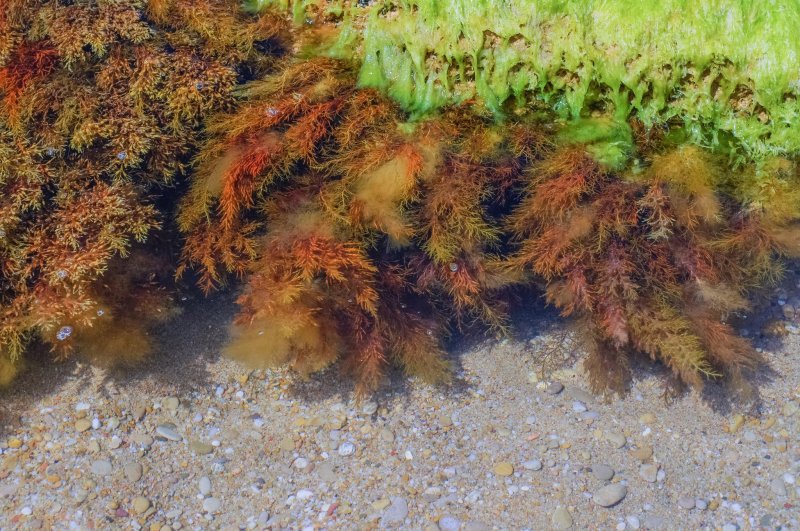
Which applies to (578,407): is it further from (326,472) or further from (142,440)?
(142,440)

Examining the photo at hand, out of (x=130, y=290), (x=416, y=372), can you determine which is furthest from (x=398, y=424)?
(x=130, y=290)

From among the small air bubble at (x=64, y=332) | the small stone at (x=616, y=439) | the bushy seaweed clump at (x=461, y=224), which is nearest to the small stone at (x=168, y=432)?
the bushy seaweed clump at (x=461, y=224)

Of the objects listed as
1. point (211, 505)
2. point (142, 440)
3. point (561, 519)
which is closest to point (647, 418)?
point (561, 519)

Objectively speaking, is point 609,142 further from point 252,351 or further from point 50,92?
point 50,92

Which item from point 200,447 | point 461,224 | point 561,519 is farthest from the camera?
point 461,224

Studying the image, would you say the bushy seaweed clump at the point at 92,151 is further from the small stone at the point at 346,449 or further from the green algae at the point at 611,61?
the small stone at the point at 346,449

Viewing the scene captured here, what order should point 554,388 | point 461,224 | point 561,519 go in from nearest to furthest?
point 561,519
point 461,224
point 554,388

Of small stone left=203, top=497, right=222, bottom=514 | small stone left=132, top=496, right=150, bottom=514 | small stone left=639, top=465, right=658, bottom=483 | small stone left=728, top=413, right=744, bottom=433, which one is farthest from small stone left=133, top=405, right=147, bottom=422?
small stone left=728, top=413, right=744, bottom=433
